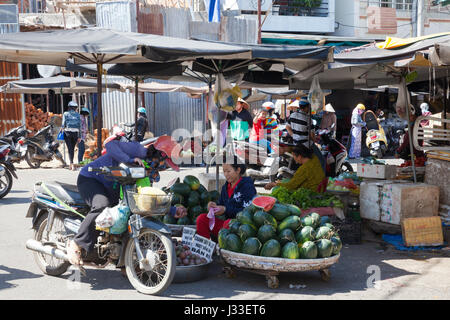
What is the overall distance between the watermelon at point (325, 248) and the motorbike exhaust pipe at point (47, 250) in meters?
2.44

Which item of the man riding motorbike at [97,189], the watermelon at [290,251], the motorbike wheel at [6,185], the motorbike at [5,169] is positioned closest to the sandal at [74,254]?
the man riding motorbike at [97,189]

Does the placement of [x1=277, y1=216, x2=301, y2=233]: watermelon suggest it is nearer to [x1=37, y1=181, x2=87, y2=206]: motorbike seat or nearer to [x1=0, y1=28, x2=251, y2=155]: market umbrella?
[x1=37, y1=181, x2=87, y2=206]: motorbike seat

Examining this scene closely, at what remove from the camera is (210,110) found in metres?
9.09

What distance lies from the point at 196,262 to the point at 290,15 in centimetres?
2174

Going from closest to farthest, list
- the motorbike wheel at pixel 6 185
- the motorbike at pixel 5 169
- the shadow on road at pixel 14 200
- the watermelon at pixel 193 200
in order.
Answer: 1. the watermelon at pixel 193 200
2. the shadow on road at pixel 14 200
3. the motorbike at pixel 5 169
4. the motorbike wheel at pixel 6 185

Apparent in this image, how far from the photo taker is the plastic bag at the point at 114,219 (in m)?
4.86

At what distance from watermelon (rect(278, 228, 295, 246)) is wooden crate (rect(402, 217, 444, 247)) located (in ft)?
7.29

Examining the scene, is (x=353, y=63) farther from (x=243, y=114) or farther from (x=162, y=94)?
(x=162, y=94)

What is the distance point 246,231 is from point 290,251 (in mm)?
488

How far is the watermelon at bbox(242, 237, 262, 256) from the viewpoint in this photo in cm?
520

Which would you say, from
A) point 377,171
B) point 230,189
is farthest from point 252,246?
point 377,171

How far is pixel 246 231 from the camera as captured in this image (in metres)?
5.31

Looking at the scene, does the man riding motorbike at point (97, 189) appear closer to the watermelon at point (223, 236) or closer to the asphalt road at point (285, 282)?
the asphalt road at point (285, 282)
